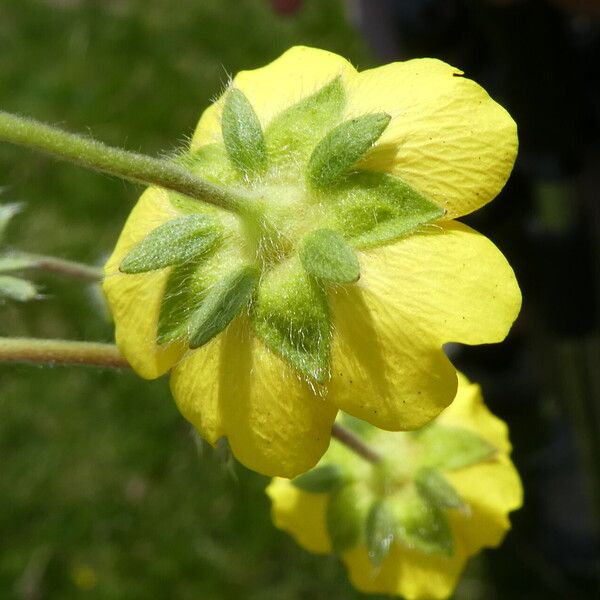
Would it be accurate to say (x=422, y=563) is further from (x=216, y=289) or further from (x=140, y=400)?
(x=140, y=400)

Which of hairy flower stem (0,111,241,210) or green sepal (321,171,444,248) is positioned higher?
hairy flower stem (0,111,241,210)

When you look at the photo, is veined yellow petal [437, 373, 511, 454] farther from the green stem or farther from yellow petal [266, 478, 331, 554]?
the green stem

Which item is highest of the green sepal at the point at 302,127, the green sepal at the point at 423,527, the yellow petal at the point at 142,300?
the green sepal at the point at 302,127

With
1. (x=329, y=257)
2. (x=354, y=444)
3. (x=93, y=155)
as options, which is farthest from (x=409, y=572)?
(x=93, y=155)

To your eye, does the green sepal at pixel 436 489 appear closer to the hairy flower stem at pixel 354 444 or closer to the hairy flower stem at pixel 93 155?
the hairy flower stem at pixel 354 444

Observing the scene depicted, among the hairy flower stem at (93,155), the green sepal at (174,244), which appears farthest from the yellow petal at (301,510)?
the hairy flower stem at (93,155)

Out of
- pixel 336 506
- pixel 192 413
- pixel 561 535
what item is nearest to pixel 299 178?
pixel 192 413

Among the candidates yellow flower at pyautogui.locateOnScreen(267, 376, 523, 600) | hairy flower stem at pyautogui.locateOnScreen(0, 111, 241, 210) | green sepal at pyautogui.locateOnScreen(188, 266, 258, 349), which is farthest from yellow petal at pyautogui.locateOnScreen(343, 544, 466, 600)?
hairy flower stem at pyautogui.locateOnScreen(0, 111, 241, 210)
